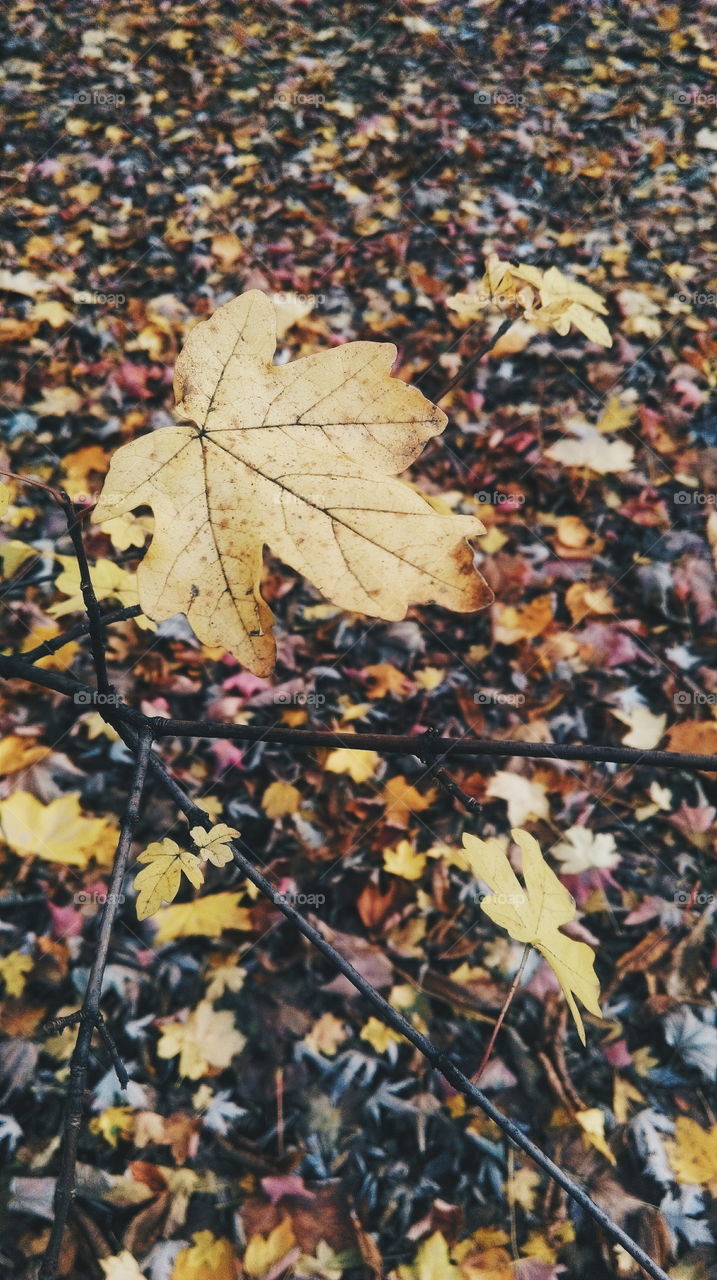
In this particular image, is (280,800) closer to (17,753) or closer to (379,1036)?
(379,1036)

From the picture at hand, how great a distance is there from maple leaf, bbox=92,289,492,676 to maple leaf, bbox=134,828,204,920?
0.38m

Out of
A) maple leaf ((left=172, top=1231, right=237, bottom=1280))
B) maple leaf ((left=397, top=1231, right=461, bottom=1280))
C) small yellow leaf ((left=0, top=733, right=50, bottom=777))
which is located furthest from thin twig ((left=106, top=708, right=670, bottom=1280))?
small yellow leaf ((left=0, top=733, right=50, bottom=777))

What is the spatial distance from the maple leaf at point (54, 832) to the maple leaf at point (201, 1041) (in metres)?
0.53

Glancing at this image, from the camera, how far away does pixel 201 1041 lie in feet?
6.66

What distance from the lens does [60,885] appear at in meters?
2.22

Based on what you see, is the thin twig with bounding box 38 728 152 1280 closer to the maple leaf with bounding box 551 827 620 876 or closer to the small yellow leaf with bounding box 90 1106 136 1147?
the small yellow leaf with bounding box 90 1106 136 1147

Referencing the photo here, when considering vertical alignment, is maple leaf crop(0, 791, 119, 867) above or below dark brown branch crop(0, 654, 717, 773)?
below

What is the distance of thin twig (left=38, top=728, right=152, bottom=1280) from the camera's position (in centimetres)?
50

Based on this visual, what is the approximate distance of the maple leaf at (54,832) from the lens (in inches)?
88.1

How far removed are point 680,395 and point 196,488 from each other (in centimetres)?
333

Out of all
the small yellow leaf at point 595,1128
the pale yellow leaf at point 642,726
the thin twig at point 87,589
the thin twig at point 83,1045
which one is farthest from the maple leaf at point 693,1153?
the thin twig at point 87,589

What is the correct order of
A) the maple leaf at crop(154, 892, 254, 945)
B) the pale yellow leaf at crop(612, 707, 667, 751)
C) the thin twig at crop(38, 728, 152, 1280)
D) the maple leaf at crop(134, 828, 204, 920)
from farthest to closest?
the pale yellow leaf at crop(612, 707, 667, 751), the maple leaf at crop(154, 892, 254, 945), the maple leaf at crop(134, 828, 204, 920), the thin twig at crop(38, 728, 152, 1280)

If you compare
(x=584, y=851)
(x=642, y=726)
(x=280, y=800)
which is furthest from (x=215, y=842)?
(x=642, y=726)

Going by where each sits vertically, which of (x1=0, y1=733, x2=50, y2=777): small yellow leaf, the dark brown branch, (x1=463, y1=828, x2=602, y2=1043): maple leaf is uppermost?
the dark brown branch
